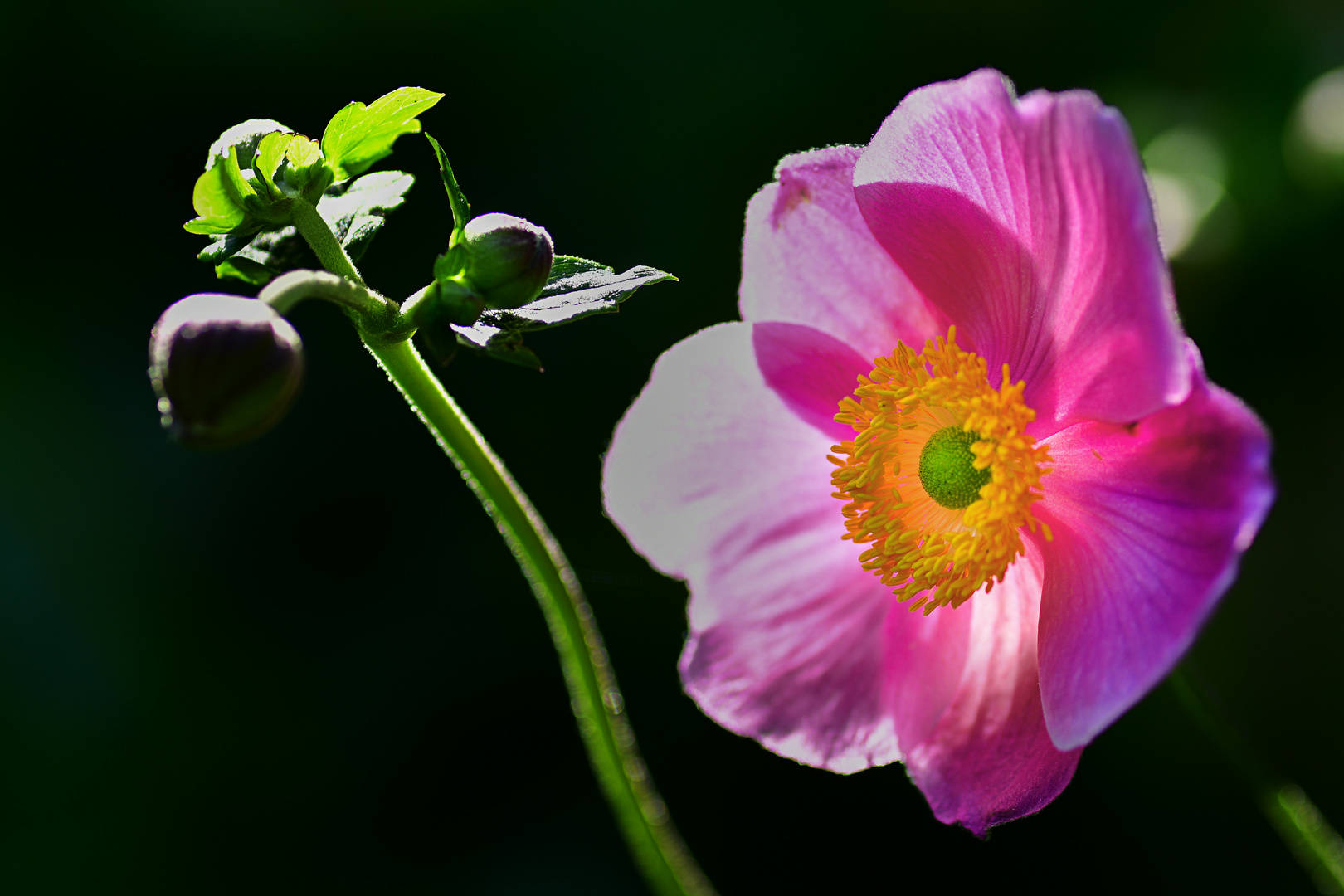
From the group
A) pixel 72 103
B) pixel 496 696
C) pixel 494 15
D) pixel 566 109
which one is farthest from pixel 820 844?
pixel 72 103

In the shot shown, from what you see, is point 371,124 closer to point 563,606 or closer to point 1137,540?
point 563,606

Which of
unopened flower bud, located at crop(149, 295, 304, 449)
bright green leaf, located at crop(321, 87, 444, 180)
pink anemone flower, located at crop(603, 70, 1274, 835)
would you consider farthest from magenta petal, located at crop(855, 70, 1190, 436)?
unopened flower bud, located at crop(149, 295, 304, 449)

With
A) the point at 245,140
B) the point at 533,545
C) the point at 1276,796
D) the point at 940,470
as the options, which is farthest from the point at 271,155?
the point at 1276,796

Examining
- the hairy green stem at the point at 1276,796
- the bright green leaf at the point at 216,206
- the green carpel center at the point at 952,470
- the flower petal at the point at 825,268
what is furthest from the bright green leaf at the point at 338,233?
the hairy green stem at the point at 1276,796

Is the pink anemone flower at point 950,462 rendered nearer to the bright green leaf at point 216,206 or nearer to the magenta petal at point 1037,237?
the magenta petal at point 1037,237

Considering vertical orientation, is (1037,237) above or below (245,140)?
below

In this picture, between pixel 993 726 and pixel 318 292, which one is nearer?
pixel 318 292

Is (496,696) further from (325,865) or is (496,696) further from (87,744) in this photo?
(87,744)
